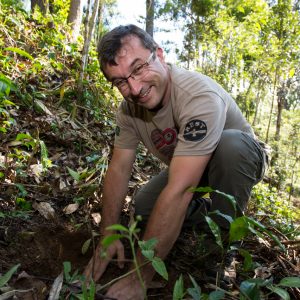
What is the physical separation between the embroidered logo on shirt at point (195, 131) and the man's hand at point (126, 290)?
0.70m

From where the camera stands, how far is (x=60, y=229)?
2258 millimetres

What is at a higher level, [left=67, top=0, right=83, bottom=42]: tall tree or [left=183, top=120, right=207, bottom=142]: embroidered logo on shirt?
[left=67, top=0, right=83, bottom=42]: tall tree

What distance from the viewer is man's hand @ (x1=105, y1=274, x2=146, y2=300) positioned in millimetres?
1592

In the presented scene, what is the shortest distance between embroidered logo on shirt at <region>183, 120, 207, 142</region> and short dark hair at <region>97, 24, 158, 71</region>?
47cm

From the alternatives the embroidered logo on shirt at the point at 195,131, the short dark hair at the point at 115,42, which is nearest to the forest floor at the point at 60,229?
the embroidered logo on shirt at the point at 195,131

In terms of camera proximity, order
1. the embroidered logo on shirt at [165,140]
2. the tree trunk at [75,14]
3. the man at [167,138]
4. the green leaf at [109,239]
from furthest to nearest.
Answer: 1. the tree trunk at [75,14]
2. the embroidered logo on shirt at [165,140]
3. the man at [167,138]
4. the green leaf at [109,239]

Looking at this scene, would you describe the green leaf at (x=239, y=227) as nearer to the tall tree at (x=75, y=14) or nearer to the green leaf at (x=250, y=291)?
the green leaf at (x=250, y=291)

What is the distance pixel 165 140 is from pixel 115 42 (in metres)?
0.65

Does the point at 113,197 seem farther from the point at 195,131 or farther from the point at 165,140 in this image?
the point at 195,131

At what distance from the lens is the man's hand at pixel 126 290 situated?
62.7 inches

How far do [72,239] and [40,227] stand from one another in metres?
0.20

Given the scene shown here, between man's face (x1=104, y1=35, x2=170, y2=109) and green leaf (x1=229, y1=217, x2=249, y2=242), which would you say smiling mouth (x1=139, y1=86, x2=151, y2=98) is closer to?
man's face (x1=104, y1=35, x2=170, y2=109)

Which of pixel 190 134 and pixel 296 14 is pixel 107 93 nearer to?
pixel 190 134

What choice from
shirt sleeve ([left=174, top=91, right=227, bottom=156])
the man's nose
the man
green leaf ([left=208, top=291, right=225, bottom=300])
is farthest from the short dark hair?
green leaf ([left=208, top=291, right=225, bottom=300])
